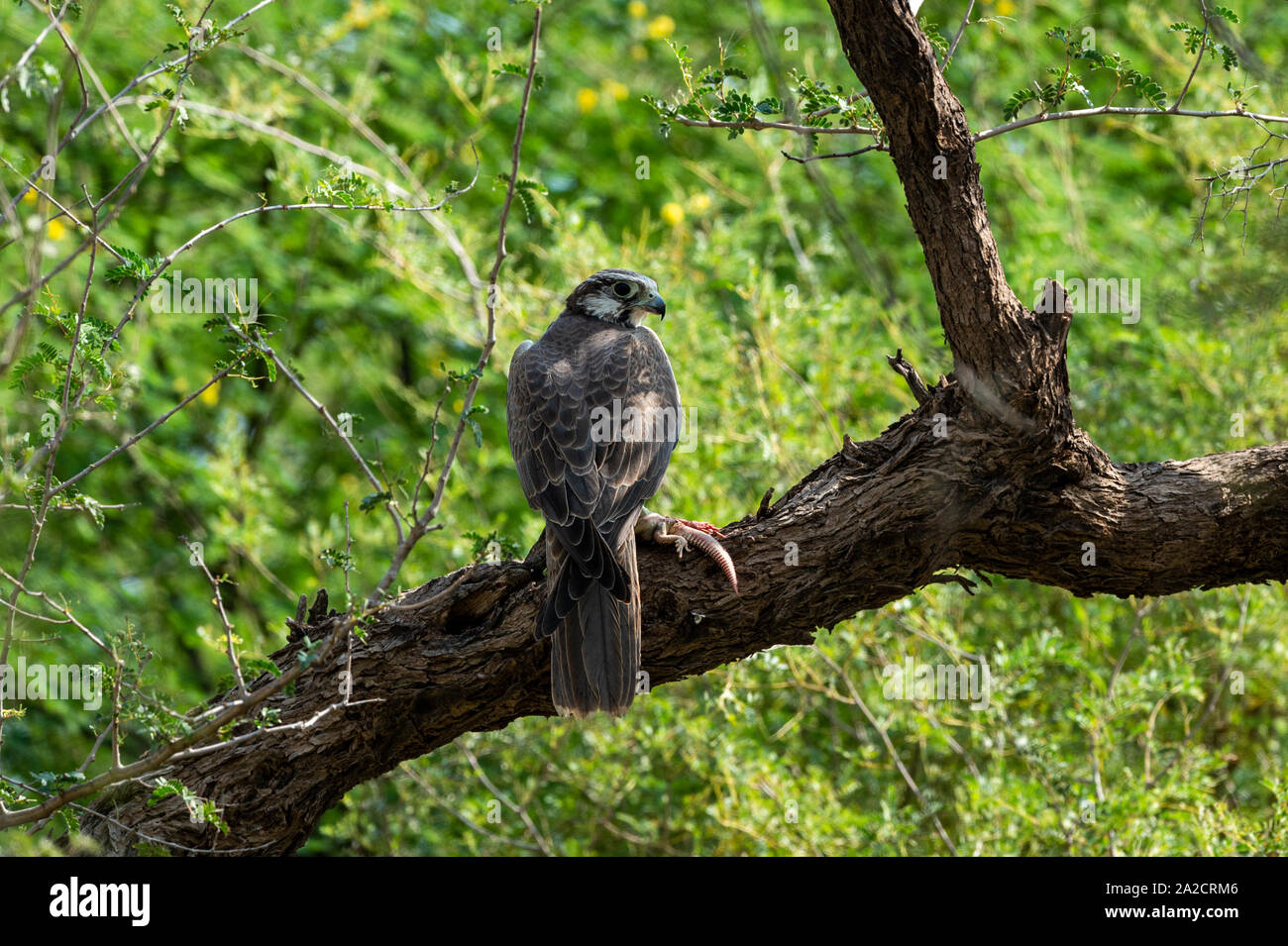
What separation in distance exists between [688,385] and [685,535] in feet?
7.37

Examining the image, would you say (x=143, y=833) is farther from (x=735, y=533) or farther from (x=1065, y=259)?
(x=1065, y=259)

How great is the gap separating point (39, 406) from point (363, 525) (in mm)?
2069

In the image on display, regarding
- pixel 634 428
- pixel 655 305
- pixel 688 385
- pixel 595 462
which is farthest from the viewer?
pixel 688 385

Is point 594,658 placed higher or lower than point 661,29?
lower

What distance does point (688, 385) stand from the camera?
230 inches

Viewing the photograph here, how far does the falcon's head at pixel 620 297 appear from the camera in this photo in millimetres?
4758

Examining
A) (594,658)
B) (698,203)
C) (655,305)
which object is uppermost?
(698,203)

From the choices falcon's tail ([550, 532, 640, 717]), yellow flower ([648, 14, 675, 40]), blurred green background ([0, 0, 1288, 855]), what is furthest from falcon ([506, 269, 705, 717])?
yellow flower ([648, 14, 675, 40])

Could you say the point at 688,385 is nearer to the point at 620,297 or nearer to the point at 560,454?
the point at 620,297

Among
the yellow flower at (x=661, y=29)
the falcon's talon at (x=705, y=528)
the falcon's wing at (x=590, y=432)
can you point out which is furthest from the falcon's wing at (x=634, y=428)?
the yellow flower at (x=661, y=29)

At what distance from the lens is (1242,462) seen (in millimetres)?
3398

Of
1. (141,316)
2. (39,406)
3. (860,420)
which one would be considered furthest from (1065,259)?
(39,406)

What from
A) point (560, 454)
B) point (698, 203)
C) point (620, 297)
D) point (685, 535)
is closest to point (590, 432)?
point (560, 454)

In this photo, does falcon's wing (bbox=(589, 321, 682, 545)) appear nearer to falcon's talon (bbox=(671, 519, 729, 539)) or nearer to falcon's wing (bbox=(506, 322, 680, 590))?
falcon's wing (bbox=(506, 322, 680, 590))
